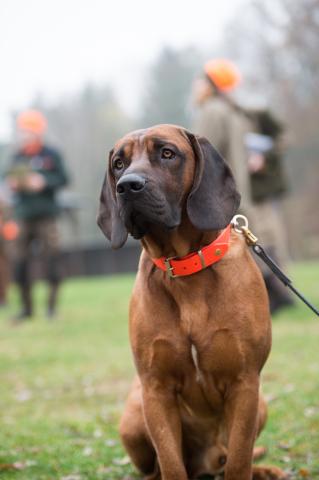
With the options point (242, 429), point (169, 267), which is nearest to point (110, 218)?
point (169, 267)

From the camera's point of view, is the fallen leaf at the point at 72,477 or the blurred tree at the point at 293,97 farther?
the blurred tree at the point at 293,97

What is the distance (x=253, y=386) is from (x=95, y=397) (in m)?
3.09

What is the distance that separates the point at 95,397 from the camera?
5766 millimetres

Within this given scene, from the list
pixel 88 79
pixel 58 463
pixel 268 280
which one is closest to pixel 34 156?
pixel 268 280

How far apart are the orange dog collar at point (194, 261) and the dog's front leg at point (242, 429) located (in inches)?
20.4

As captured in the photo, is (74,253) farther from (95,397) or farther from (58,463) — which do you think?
(58,463)

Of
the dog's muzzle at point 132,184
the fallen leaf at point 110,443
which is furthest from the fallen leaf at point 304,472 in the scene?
the dog's muzzle at point 132,184

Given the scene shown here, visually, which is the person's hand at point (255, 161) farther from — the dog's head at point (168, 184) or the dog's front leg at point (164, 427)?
the dog's front leg at point (164, 427)

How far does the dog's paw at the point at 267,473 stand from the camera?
10.9 feet

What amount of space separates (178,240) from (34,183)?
23.2ft

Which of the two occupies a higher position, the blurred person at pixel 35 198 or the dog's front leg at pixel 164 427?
the dog's front leg at pixel 164 427

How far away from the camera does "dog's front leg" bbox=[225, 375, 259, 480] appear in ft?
9.45

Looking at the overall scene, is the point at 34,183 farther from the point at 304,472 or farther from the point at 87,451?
the point at 304,472

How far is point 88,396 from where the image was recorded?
19.1 feet
